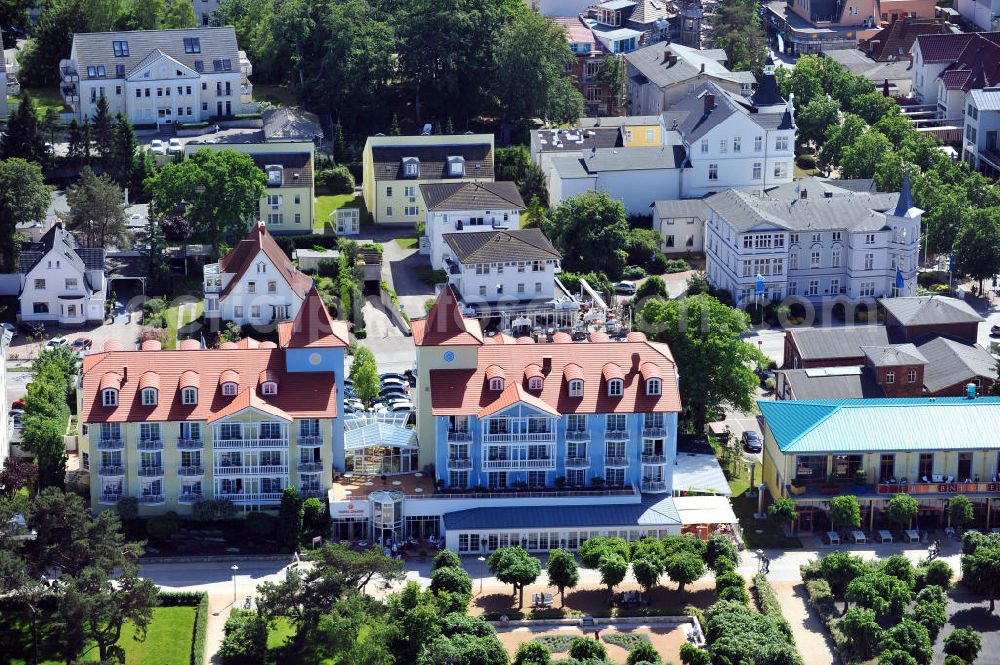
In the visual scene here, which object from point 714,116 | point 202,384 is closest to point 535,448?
point 202,384

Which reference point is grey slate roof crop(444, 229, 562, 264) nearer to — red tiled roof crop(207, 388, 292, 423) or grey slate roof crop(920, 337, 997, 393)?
grey slate roof crop(920, 337, 997, 393)

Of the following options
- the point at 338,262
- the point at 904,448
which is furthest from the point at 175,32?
the point at 904,448

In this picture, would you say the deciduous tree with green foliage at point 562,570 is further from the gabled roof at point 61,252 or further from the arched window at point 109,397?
the gabled roof at point 61,252

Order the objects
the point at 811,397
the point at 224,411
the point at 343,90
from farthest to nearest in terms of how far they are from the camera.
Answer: the point at 343,90 → the point at 811,397 → the point at 224,411

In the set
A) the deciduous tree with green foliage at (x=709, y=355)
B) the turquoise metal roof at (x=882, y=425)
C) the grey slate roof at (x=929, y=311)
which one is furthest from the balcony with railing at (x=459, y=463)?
the grey slate roof at (x=929, y=311)

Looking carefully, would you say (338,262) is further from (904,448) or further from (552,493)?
(904,448)
